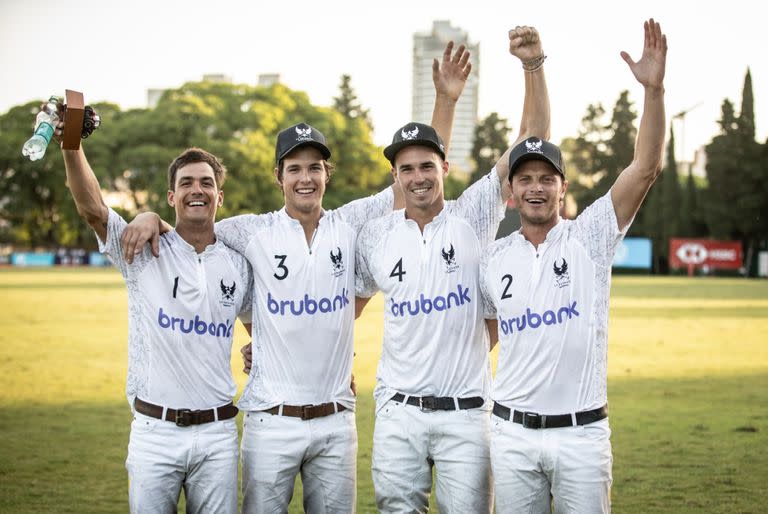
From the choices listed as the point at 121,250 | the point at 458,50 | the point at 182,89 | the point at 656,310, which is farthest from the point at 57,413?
the point at 182,89

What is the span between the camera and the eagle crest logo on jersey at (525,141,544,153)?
16.9ft

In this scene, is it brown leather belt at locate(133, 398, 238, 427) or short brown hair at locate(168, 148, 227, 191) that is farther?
short brown hair at locate(168, 148, 227, 191)

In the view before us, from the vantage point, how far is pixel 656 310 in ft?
89.8

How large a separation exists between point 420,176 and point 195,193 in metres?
1.39

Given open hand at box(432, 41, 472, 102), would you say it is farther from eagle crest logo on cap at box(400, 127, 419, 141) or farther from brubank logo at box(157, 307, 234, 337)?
brubank logo at box(157, 307, 234, 337)

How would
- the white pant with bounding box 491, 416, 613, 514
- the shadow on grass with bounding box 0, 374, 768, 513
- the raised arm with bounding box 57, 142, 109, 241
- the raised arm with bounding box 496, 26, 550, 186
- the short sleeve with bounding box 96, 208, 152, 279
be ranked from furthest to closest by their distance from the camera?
the shadow on grass with bounding box 0, 374, 768, 513 < the raised arm with bounding box 496, 26, 550, 186 < the short sleeve with bounding box 96, 208, 152, 279 < the raised arm with bounding box 57, 142, 109, 241 < the white pant with bounding box 491, 416, 613, 514

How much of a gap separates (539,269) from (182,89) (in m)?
66.9

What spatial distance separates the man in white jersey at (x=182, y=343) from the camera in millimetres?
5105

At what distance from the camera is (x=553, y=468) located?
15.8ft

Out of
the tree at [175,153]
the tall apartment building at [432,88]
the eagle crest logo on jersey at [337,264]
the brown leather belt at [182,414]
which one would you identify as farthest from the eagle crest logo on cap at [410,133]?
the tall apartment building at [432,88]

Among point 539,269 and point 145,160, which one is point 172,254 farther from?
point 145,160

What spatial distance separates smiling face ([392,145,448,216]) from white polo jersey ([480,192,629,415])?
585mm

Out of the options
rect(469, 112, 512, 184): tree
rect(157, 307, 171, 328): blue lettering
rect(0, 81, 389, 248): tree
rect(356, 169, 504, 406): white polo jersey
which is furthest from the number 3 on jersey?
rect(469, 112, 512, 184): tree

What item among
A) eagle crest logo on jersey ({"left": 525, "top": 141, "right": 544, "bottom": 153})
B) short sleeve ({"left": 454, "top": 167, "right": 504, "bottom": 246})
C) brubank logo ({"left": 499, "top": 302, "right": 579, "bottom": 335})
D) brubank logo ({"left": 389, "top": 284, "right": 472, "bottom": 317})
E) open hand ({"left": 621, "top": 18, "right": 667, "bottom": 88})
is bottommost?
brubank logo ({"left": 499, "top": 302, "right": 579, "bottom": 335})
